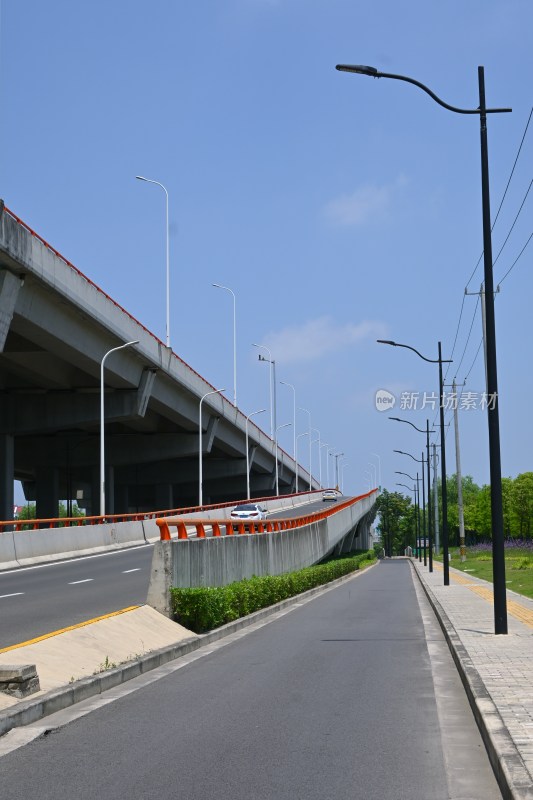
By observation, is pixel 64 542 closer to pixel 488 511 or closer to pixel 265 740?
pixel 265 740

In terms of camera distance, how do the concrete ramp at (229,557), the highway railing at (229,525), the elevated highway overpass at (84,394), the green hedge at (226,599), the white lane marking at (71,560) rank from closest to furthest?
the concrete ramp at (229,557), the green hedge at (226,599), the highway railing at (229,525), the white lane marking at (71,560), the elevated highway overpass at (84,394)

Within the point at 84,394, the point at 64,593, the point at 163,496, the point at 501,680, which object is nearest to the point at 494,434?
the point at 501,680

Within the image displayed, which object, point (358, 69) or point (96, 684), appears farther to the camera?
point (358, 69)

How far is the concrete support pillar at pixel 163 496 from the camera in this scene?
282 ft

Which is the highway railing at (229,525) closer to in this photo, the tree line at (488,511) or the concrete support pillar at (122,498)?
the concrete support pillar at (122,498)

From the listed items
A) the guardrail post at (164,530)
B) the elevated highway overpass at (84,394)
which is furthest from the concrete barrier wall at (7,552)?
the guardrail post at (164,530)

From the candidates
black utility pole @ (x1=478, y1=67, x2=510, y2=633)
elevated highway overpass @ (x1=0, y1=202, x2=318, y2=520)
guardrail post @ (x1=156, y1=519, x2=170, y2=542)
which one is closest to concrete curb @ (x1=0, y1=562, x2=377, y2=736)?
guardrail post @ (x1=156, y1=519, x2=170, y2=542)

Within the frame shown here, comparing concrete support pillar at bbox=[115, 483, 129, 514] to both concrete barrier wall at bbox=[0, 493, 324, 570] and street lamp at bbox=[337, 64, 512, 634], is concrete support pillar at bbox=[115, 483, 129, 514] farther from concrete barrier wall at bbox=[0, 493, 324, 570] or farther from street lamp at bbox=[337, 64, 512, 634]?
street lamp at bbox=[337, 64, 512, 634]

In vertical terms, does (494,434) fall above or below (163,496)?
above

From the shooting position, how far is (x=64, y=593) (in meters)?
22.6

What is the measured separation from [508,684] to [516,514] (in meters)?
129

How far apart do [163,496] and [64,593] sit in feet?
213

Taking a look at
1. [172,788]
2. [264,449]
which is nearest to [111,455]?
[264,449]

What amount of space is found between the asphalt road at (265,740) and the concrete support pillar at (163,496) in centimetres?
7143
